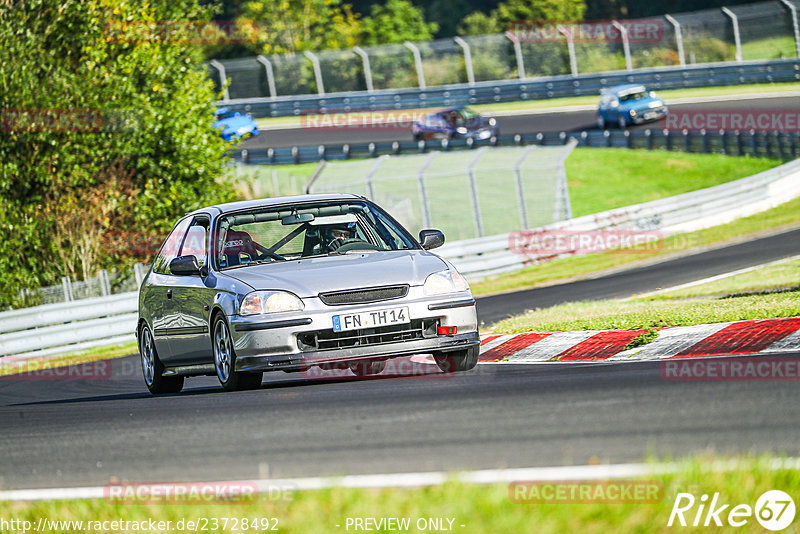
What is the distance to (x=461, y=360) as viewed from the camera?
884 centimetres

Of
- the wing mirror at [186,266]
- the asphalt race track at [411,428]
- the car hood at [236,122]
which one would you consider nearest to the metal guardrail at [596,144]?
the car hood at [236,122]

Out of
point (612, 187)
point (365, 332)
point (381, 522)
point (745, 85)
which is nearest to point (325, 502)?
point (381, 522)

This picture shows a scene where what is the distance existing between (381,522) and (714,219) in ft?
83.1

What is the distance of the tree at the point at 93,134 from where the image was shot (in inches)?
924

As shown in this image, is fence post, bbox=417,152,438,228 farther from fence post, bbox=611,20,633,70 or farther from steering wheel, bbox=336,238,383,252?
fence post, bbox=611,20,633,70

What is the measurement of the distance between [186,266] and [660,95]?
141 feet

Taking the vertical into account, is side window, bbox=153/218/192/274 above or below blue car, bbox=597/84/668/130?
above

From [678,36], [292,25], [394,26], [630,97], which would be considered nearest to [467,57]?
[678,36]

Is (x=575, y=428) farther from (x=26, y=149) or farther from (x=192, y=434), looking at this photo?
(x=26, y=149)

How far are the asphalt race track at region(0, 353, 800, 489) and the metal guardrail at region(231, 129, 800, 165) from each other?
29.1 meters

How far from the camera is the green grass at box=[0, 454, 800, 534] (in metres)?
3.76

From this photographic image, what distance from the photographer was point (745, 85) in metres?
46.5

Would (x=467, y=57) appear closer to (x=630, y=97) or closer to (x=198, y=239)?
(x=630, y=97)

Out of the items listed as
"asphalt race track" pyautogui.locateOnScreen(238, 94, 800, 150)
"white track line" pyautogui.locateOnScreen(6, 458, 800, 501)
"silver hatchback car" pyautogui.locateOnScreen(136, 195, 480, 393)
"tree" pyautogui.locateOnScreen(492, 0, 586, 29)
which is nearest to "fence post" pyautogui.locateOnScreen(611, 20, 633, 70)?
"asphalt race track" pyautogui.locateOnScreen(238, 94, 800, 150)
